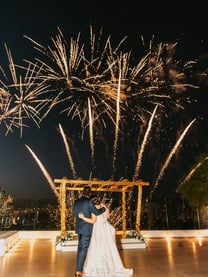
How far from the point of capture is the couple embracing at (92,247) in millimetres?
5590

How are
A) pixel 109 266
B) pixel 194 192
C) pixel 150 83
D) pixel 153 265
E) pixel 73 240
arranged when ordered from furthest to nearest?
pixel 194 192, pixel 150 83, pixel 73 240, pixel 153 265, pixel 109 266

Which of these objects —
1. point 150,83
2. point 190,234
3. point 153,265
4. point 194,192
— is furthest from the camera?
point 194,192

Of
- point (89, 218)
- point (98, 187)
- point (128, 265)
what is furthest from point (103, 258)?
point (98, 187)

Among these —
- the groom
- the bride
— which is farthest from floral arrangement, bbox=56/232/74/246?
the groom

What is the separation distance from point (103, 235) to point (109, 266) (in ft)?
2.05

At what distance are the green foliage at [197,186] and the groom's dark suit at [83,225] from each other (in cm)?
1642

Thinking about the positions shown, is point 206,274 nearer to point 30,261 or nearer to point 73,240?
point 30,261

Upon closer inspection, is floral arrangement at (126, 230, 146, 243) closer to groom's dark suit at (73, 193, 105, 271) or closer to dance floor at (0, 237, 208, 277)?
dance floor at (0, 237, 208, 277)

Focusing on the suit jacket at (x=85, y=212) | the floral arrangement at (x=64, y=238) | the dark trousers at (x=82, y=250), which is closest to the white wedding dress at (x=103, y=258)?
the dark trousers at (x=82, y=250)

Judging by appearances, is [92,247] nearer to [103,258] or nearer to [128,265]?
[103,258]

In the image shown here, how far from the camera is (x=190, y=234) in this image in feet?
50.8

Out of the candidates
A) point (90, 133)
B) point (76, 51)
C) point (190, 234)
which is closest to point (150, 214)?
point (190, 234)

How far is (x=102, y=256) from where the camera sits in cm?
598

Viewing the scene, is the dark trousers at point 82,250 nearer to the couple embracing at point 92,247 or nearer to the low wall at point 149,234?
the couple embracing at point 92,247
